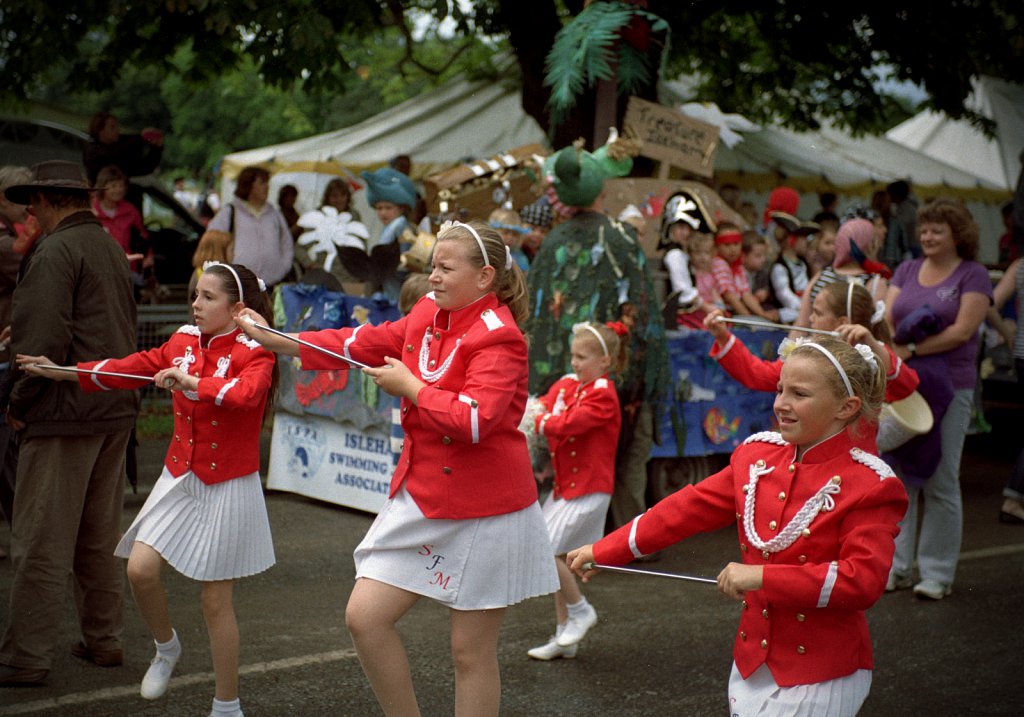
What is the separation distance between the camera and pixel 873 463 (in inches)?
129

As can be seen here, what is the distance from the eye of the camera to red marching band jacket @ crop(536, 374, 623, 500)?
5621 mm

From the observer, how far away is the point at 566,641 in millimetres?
5383

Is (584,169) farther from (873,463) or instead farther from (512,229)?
(873,463)

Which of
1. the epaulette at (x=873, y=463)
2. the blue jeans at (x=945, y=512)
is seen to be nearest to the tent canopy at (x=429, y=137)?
the blue jeans at (x=945, y=512)

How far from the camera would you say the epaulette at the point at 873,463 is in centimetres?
323

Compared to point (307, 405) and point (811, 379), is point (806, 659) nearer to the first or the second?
point (811, 379)

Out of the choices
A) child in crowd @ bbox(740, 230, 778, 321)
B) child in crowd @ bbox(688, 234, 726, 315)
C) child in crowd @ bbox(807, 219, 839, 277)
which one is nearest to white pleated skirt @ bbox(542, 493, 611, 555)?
child in crowd @ bbox(688, 234, 726, 315)

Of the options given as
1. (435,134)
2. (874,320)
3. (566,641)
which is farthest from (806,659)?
(435,134)

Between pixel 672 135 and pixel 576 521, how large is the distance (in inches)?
184

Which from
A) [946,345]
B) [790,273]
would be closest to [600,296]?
[946,345]

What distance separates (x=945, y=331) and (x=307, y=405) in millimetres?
4055

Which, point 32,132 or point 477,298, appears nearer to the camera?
point 477,298

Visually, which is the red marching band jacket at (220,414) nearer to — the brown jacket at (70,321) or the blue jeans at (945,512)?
the brown jacket at (70,321)

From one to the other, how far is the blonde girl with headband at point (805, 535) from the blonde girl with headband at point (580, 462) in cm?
208
